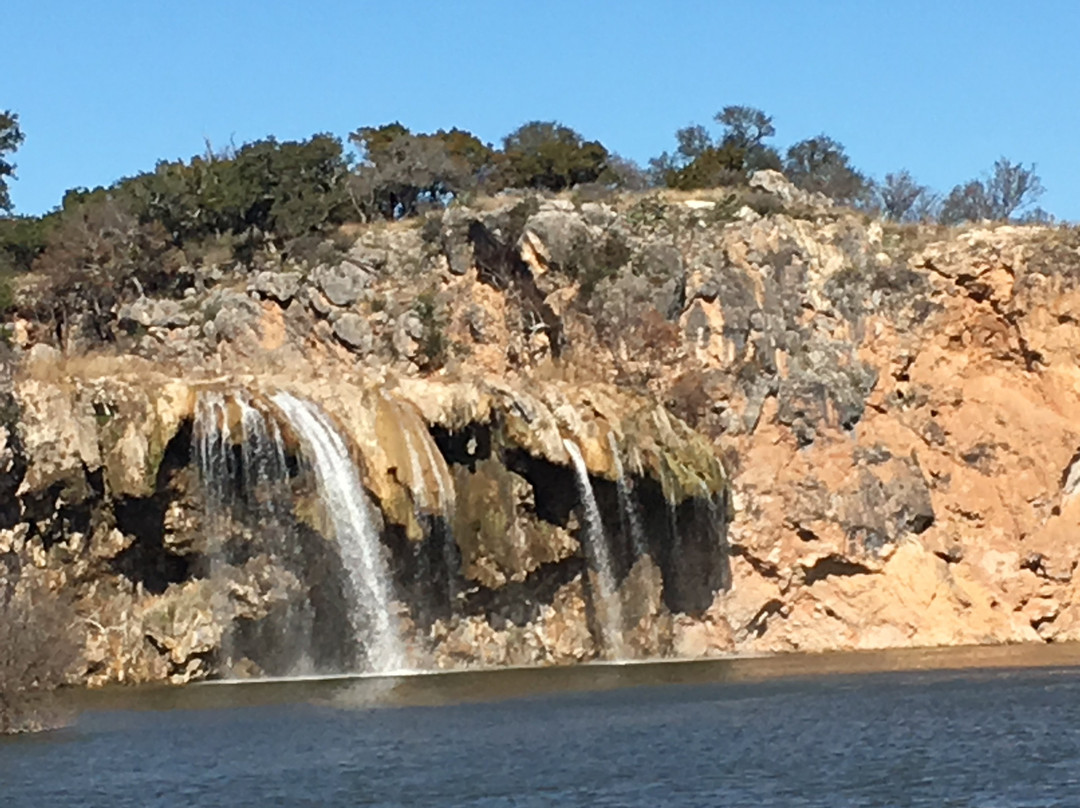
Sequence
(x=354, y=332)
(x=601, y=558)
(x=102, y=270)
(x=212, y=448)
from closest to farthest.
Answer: (x=212, y=448) → (x=601, y=558) → (x=354, y=332) → (x=102, y=270)

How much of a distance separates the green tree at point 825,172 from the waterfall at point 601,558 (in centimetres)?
3312

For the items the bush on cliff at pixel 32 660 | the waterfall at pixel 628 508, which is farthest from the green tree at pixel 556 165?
the bush on cliff at pixel 32 660

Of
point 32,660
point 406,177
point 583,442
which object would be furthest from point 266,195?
point 32,660

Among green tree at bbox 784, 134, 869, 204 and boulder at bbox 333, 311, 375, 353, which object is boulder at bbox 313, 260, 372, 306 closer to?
boulder at bbox 333, 311, 375, 353

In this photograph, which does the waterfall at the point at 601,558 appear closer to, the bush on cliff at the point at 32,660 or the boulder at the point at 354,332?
the boulder at the point at 354,332

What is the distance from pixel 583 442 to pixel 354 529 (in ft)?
23.5

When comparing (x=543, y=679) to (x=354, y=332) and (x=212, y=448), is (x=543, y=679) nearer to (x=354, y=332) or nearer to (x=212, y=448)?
(x=212, y=448)

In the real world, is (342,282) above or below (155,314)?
above

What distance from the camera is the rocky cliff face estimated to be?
4744 centimetres

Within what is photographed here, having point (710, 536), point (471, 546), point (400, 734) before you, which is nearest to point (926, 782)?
point (400, 734)

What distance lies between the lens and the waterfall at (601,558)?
52.7m

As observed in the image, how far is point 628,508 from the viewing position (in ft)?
176

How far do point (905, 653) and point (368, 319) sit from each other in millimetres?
19894

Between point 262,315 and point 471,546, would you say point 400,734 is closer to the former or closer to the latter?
point 471,546
